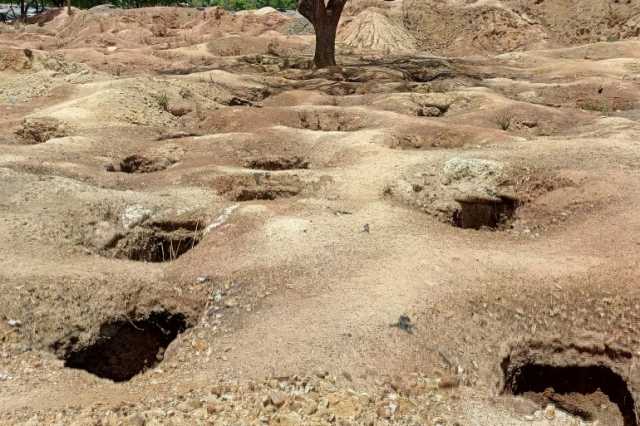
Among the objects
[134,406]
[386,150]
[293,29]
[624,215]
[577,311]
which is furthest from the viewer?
[293,29]

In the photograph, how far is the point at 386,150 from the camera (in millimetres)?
8984

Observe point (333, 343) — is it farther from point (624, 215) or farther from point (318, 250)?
point (624, 215)

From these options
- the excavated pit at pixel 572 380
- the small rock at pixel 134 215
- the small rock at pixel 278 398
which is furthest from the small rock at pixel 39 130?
the excavated pit at pixel 572 380

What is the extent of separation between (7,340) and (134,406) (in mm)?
1495

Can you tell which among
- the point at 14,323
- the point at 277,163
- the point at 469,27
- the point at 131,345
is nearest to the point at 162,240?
the point at 131,345

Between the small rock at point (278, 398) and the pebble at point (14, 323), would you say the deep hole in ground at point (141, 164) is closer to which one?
the pebble at point (14, 323)

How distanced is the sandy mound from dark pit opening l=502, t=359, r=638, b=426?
71.8ft

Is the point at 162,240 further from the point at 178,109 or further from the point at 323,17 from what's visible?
the point at 323,17

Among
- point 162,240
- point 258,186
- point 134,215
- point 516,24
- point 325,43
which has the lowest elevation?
point 162,240

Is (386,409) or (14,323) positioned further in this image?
(14,323)

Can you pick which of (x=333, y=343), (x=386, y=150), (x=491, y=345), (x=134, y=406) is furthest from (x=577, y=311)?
(x=386, y=150)

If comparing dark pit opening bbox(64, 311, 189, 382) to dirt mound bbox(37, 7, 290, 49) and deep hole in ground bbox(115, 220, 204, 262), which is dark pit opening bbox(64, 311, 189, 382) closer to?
deep hole in ground bbox(115, 220, 204, 262)

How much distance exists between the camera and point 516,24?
86.3 ft

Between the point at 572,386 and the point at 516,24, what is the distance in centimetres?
2495
